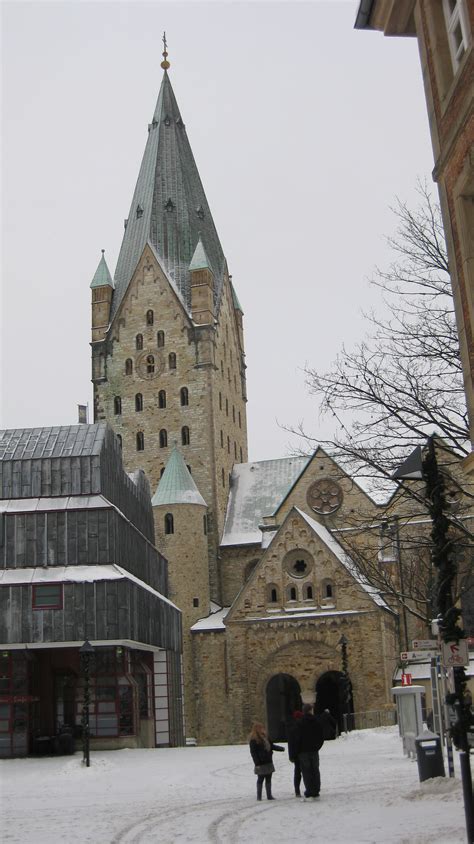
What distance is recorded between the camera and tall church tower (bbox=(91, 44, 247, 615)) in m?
59.5

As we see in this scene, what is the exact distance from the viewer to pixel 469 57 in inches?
482

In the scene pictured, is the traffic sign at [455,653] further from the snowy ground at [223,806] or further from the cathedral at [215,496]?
the cathedral at [215,496]

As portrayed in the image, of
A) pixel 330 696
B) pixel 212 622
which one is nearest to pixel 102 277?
pixel 212 622

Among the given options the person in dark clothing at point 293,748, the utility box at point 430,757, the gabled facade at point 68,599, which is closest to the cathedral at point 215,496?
the gabled facade at point 68,599

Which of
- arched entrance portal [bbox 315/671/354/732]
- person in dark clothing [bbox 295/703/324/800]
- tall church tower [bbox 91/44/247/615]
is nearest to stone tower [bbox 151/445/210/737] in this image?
tall church tower [bbox 91/44/247/615]

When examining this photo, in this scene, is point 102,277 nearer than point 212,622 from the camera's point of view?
No

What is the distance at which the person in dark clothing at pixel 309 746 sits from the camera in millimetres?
14914

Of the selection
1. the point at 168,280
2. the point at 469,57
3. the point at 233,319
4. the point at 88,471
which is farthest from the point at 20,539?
the point at 233,319

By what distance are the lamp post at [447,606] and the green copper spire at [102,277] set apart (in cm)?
5353

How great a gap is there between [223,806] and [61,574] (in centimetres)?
1975

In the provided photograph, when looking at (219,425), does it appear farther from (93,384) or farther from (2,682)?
(2,682)

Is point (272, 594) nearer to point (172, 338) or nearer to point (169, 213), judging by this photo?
point (172, 338)

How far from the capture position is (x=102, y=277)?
65750mm

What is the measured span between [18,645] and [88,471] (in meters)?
6.94
